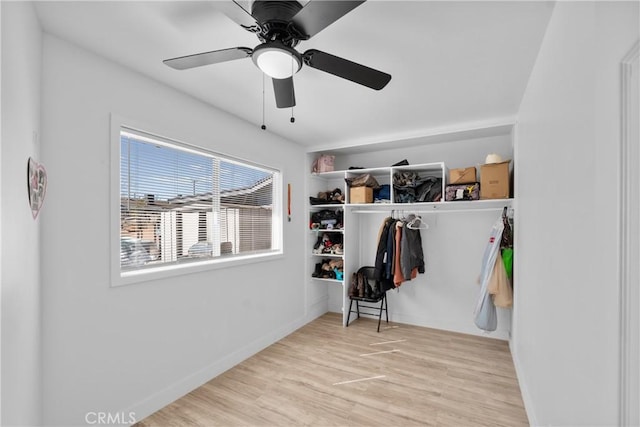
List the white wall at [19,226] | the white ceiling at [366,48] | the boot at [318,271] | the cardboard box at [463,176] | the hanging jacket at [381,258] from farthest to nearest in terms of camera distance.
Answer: the boot at [318,271]
the hanging jacket at [381,258]
the cardboard box at [463,176]
the white ceiling at [366,48]
the white wall at [19,226]

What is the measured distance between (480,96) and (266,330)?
312 cm

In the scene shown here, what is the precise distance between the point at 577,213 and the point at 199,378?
2.77m

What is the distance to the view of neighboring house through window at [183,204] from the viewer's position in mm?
2084

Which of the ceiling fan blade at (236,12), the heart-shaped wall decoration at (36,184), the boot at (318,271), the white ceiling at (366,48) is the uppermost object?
the white ceiling at (366,48)

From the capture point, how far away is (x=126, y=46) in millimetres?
1732

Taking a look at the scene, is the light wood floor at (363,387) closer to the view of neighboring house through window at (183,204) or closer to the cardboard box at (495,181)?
the view of neighboring house through window at (183,204)

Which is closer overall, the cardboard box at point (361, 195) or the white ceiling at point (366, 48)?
the white ceiling at point (366, 48)

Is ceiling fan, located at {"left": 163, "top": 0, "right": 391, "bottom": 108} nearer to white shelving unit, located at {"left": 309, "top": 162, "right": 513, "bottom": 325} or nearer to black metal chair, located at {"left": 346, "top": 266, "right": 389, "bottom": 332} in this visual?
white shelving unit, located at {"left": 309, "top": 162, "right": 513, "bottom": 325}

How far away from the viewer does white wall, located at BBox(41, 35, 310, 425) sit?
1625mm

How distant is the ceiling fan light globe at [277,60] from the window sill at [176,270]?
1.63 meters

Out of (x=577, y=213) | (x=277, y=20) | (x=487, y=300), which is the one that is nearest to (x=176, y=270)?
(x=277, y=20)

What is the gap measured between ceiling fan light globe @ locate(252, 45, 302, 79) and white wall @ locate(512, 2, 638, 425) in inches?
43.1

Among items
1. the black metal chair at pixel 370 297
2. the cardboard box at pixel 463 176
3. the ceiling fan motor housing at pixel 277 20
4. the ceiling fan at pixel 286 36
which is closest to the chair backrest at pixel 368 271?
the black metal chair at pixel 370 297

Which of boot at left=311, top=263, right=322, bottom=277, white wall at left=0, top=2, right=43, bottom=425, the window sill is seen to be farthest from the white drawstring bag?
white wall at left=0, top=2, right=43, bottom=425
